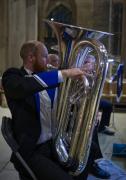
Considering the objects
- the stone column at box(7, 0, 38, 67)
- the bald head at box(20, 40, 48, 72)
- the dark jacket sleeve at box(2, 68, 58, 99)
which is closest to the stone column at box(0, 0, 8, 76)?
the stone column at box(7, 0, 38, 67)

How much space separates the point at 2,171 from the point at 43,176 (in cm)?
187

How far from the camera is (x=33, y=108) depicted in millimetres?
2217

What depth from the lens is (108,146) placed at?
4.91 metres

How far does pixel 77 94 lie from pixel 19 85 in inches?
12.9

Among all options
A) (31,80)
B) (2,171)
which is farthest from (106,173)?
(31,80)

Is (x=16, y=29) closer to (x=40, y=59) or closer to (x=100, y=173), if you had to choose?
(x=100, y=173)

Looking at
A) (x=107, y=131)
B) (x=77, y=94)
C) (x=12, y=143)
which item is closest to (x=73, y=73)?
(x=77, y=94)

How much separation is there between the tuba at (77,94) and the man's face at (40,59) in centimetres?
10

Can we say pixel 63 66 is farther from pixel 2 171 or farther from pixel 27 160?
pixel 2 171

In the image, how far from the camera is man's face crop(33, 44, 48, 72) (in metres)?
2.25

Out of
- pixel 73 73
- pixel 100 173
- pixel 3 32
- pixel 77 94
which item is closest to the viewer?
pixel 73 73

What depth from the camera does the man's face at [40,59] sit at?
2246 mm

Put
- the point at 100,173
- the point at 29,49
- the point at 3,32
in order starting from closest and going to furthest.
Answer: the point at 29,49 < the point at 100,173 < the point at 3,32

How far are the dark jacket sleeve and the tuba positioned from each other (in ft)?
0.55
